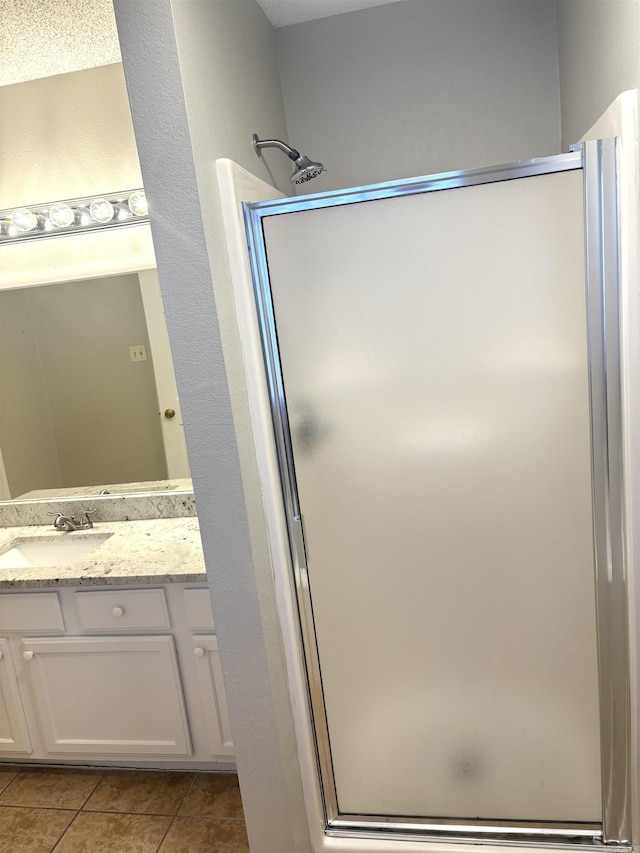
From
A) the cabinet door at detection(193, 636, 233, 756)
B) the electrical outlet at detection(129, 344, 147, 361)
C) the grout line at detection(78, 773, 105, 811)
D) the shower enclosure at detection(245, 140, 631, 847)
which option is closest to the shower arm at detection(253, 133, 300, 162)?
the shower enclosure at detection(245, 140, 631, 847)

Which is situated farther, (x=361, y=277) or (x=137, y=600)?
(x=137, y=600)

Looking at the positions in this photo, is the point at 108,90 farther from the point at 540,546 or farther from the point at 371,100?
the point at 540,546

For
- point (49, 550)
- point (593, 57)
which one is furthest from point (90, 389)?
point (593, 57)

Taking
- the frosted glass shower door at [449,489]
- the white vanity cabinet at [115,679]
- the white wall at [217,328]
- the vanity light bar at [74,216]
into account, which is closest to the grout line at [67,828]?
the white vanity cabinet at [115,679]

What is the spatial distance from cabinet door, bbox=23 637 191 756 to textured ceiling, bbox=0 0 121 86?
2.02 metres

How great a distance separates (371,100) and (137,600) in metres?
1.89

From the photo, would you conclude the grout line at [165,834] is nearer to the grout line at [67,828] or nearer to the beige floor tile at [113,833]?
the beige floor tile at [113,833]

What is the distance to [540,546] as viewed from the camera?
1.61m

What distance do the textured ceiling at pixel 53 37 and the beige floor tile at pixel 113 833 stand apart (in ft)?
8.56

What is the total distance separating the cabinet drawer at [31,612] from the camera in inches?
87.0

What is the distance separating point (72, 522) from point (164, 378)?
73 cm

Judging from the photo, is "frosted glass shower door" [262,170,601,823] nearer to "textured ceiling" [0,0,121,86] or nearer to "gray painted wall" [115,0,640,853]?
"gray painted wall" [115,0,640,853]

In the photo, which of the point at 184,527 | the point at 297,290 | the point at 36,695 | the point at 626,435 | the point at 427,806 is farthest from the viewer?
the point at 184,527

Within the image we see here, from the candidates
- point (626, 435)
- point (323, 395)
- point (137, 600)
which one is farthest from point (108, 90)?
point (626, 435)
